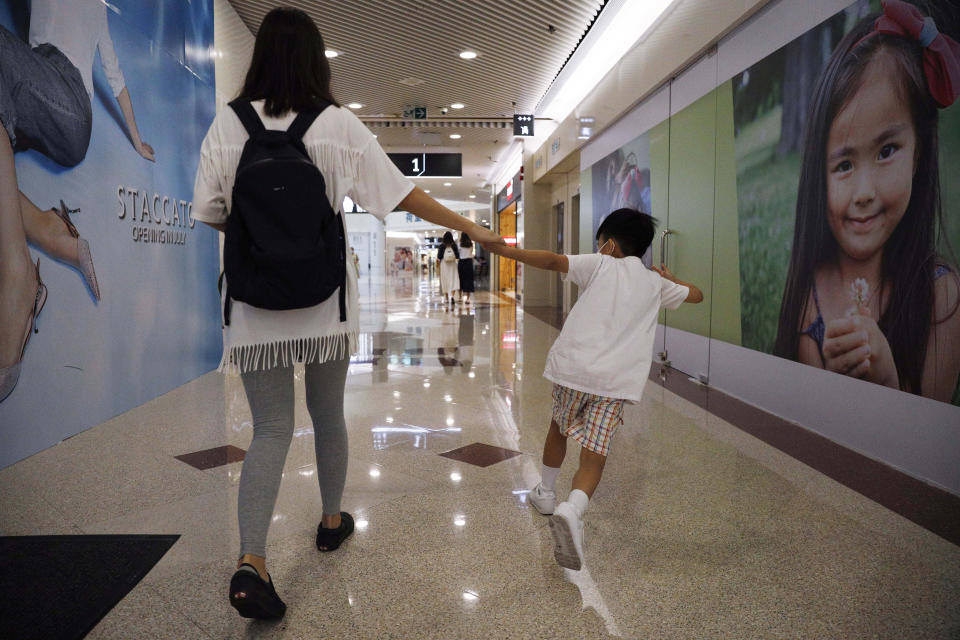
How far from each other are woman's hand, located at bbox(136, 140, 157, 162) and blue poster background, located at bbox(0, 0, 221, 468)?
36mm

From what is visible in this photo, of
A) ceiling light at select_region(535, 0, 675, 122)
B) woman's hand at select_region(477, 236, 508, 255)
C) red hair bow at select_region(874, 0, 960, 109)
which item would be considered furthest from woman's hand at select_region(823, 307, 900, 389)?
ceiling light at select_region(535, 0, 675, 122)

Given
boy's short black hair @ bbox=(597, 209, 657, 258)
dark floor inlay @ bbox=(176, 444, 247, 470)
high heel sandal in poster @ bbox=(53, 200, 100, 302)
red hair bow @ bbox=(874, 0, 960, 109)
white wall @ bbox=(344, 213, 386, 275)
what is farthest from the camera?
white wall @ bbox=(344, 213, 386, 275)

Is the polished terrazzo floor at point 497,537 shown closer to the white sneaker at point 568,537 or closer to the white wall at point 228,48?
the white sneaker at point 568,537

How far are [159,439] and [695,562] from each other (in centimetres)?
252

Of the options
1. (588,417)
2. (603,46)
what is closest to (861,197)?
(588,417)

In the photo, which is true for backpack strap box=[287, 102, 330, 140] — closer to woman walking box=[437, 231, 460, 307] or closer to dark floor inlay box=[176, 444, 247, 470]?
dark floor inlay box=[176, 444, 247, 470]

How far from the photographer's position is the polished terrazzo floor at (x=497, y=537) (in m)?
1.48

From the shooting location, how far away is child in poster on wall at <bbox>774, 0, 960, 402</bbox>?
245cm

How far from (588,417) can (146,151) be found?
3.29 metres

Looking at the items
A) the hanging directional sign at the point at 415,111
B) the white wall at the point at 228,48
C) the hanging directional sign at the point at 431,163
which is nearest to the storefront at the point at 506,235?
the hanging directional sign at the point at 431,163

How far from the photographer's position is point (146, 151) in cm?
366

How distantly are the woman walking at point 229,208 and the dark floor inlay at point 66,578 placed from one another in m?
0.46

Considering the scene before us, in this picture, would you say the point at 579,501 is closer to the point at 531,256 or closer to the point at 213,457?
the point at 531,256

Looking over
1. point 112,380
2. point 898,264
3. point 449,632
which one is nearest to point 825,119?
point 898,264
